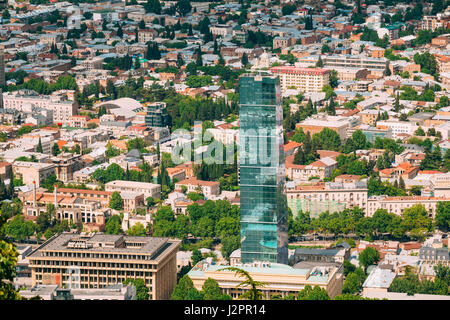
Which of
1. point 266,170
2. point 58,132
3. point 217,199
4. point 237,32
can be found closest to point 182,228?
point 217,199

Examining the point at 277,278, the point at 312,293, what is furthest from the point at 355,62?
the point at 312,293

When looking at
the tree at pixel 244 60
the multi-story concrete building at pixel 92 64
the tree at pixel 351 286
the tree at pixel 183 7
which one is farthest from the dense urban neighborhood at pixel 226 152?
the tree at pixel 244 60

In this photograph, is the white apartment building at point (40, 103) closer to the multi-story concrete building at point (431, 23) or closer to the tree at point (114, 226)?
the tree at point (114, 226)

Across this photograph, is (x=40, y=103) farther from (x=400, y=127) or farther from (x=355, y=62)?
(x=355, y=62)

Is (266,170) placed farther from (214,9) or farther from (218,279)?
(214,9)

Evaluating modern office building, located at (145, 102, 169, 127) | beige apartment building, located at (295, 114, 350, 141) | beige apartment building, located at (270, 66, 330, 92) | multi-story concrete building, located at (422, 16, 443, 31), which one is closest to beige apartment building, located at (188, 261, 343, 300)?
beige apartment building, located at (295, 114, 350, 141)

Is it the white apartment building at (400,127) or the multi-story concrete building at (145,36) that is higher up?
the multi-story concrete building at (145,36)

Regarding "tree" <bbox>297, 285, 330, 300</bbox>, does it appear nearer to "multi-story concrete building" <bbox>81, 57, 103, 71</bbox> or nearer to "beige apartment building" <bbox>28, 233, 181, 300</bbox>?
"beige apartment building" <bbox>28, 233, 181, 300</bbox>
